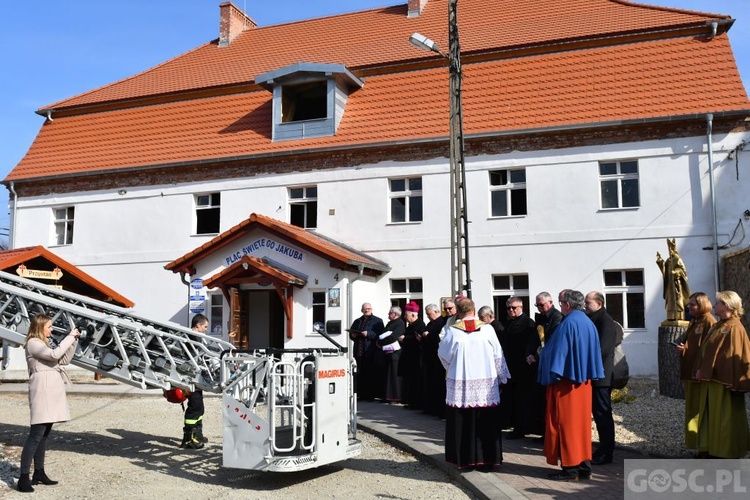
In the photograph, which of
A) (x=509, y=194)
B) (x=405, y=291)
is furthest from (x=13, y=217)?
(x=509, y=194)

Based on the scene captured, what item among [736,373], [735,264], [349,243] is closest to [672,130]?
[735,264]

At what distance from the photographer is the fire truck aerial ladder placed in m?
7.29

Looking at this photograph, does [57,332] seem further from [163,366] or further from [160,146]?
[160,146]

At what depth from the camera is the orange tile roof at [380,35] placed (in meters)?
19.9

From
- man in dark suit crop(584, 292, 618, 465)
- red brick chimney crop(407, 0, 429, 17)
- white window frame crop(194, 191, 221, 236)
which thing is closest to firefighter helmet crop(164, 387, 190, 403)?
man in dark suit crop(584, 292, 618, 465)

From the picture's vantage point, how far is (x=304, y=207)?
20.5 meters

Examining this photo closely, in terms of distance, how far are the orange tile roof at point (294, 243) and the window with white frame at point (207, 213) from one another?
6.81ft

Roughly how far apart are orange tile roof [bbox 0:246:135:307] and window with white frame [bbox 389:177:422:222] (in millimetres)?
7345

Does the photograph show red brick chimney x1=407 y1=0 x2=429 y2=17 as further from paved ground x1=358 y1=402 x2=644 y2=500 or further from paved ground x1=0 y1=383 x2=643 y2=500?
paved ground x1=358 y1=402 x2=644 y2=500

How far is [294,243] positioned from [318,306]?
1.71 meters

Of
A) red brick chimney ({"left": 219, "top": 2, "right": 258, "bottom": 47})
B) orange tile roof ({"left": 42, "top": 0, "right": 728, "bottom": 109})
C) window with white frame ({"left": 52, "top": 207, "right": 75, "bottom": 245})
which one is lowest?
window with white frame ({"left": 52, "top": 207, "right": 75, "bottom": 245})

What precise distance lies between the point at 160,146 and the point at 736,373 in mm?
18814

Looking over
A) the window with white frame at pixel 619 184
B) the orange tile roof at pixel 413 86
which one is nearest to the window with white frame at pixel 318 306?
the orange tile roof at pixel 413 86

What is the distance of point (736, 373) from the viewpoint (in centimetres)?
704
